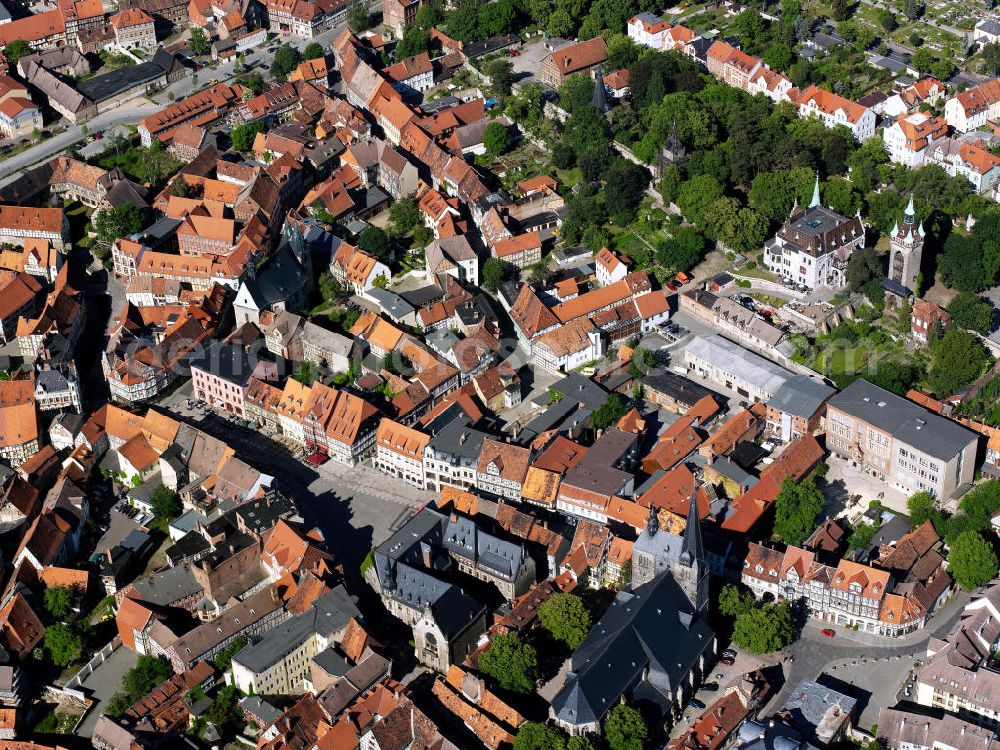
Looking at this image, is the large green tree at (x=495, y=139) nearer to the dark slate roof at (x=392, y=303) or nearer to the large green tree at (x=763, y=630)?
the dark slate roof at (x=392, y=303)

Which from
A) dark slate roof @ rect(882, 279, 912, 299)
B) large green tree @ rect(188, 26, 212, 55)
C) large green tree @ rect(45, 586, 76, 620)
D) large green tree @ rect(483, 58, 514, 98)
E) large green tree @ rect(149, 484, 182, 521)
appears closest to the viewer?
large green tree @ rect(45, 586, 76, 620)

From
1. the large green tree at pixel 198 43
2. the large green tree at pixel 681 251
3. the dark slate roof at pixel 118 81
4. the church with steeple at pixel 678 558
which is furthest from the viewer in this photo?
the large green tree at pixel 198 43

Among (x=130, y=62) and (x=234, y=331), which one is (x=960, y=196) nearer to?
(x=234, y=331)

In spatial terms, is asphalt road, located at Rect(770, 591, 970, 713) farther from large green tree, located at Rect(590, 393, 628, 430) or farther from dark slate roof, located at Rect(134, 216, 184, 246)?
dark slate roof, located at Rect(134, 216, 184, 246)

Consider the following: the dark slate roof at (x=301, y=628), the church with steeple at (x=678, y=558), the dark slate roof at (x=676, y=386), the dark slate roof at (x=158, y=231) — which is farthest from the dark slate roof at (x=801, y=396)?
the dark slate roof at (x=158, y=231)

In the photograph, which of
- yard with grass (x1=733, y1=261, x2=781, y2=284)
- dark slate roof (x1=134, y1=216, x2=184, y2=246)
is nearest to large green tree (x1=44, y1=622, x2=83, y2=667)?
dark slate roof (x1=134, y1=216, x2=184, y2=246)

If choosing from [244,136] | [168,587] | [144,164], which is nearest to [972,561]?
[168,587]
